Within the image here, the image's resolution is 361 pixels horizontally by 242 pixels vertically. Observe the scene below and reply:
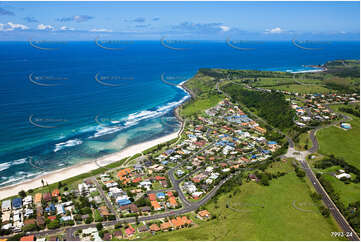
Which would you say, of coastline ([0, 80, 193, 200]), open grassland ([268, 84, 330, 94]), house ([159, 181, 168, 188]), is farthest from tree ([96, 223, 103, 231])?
open grassland ([268, 84, 330, 94])

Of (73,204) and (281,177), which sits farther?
(281,177)

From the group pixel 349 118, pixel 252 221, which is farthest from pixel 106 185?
pixel 349 118

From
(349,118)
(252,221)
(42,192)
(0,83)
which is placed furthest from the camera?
(0,83)

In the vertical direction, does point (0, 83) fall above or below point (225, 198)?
above

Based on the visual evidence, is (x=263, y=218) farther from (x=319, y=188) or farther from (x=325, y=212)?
(x=319, y=188)

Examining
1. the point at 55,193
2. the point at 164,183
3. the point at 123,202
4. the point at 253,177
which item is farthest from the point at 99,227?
the point at 253,177

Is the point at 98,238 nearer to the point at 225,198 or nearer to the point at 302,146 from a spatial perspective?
the point at 225,198
